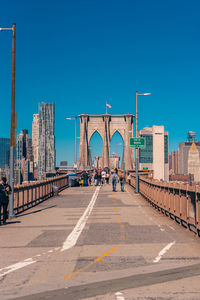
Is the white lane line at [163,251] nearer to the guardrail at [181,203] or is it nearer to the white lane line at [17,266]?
the guardrail at [181,203]

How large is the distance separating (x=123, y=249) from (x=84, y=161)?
141 meters

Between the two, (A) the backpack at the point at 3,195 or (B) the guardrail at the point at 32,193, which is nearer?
(A) the backpack at the point at 3,195

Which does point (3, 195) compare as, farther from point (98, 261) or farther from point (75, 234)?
point (98, 261)

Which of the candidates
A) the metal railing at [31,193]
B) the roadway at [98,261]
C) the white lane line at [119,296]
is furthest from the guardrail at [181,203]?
the metal railing at [31,193]

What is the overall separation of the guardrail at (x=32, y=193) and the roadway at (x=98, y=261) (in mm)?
4389

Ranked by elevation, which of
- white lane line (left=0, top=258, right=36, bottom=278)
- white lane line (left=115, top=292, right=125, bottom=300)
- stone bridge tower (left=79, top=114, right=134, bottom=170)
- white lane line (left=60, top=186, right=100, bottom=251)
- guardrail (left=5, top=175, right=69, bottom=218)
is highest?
stone bridge tower (left=79, top=114, right=134, bottom=170)

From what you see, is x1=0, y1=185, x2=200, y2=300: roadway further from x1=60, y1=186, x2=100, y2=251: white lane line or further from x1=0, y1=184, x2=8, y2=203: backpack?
x1=0, y1=184, x2=8, y2=203: backpack

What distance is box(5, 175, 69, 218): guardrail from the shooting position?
1953 cm

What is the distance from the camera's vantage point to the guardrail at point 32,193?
19531 millimetres

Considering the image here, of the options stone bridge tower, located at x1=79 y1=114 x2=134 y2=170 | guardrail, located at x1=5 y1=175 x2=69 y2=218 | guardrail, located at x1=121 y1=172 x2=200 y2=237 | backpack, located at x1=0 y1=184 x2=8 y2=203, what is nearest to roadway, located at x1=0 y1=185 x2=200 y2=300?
guardrail, located at x1=121 y1=172 x2=200 y2=237

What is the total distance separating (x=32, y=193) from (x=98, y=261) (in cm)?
1527

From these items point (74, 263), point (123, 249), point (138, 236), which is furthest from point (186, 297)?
point (138, 236)

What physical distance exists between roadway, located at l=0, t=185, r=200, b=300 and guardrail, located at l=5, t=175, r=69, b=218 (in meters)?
4.39

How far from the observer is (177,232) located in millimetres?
12891
